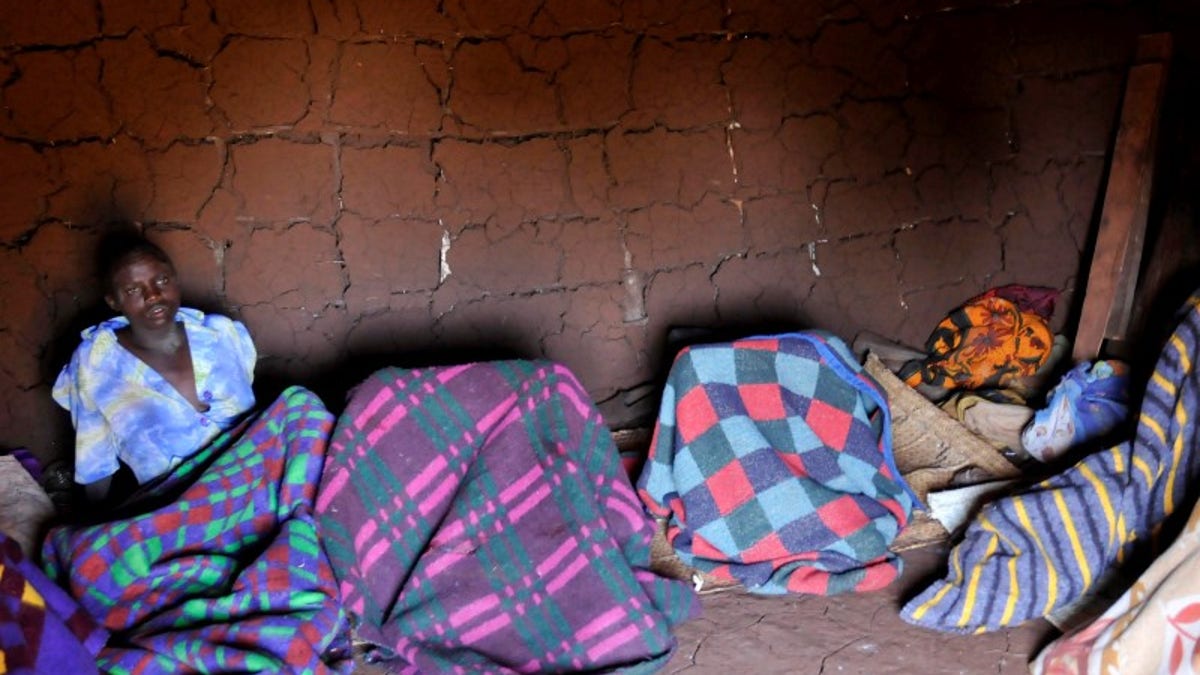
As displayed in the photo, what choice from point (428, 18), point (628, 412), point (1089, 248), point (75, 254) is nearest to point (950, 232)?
point (1089, 248)

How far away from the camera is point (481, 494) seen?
8.45ft

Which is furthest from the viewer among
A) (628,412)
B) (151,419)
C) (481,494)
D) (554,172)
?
(628,412)

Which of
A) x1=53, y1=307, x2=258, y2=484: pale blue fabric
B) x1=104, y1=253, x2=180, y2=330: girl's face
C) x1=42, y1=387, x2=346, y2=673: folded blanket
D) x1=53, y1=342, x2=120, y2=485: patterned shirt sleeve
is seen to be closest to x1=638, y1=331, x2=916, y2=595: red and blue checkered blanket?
x1=42, y1=387, x2=346, y2=673: folded blanket

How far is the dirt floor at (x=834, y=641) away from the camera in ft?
7.78

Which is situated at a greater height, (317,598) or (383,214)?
(383,214)

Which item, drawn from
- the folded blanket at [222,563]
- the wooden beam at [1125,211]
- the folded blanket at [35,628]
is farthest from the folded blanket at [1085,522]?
the folded blanket at [35,628]

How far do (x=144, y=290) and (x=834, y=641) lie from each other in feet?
6.28

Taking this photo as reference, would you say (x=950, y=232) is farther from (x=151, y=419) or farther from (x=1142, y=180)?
(x=151, y=419)

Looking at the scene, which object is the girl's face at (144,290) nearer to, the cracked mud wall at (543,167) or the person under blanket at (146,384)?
the person under blanket at (146,384)

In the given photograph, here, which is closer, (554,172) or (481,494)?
(481,494)

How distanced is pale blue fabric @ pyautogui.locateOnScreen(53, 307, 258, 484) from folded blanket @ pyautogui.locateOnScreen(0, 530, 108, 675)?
0.73 meters

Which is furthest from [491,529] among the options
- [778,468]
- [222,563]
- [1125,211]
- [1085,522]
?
[1125,211]

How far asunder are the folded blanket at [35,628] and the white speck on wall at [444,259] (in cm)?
148

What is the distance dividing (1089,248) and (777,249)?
123 centimetres
